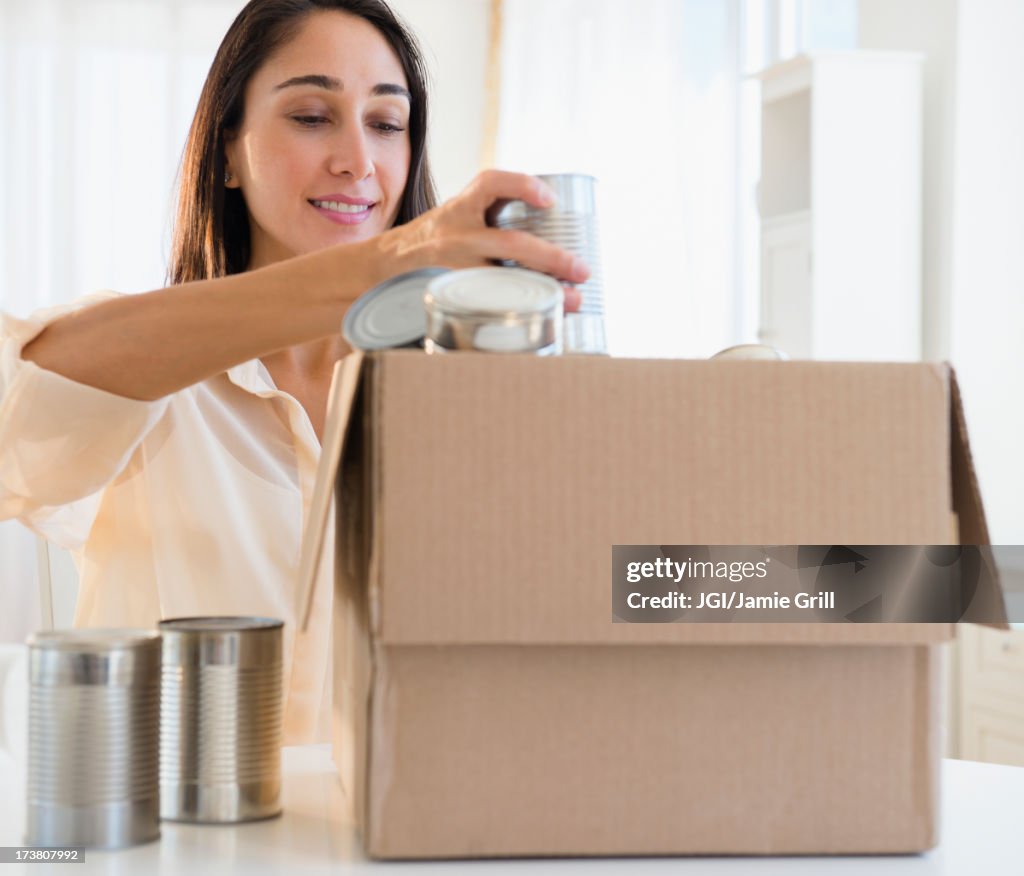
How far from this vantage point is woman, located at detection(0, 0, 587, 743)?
91 cm

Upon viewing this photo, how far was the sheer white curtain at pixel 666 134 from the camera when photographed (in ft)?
12.4

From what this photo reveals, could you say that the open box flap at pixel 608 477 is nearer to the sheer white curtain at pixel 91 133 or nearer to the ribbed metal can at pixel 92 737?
the ribbed metal can at pixel 92 737

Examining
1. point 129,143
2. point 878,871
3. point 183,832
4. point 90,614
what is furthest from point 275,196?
point 129,143

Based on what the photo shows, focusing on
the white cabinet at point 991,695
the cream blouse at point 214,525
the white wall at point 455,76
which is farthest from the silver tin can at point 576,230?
the white wall at point 455,76

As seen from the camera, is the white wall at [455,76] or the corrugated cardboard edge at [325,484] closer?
the corrugated cardboard edge at [325,484]

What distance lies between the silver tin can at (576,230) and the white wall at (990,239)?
2.57 metres

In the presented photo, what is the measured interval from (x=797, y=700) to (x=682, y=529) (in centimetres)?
11

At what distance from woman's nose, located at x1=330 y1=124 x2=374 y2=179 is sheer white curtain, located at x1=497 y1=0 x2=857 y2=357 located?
7.75 ft

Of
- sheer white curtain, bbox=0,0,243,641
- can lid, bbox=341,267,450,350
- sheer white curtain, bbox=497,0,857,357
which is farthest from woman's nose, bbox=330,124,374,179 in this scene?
sheer white curtain, bbox=0,0,243,641

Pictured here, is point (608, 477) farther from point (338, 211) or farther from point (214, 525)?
point (338, 211)

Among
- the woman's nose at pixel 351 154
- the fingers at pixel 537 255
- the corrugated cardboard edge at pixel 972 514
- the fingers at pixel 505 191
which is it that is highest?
the woman's nose at pixel 351 154

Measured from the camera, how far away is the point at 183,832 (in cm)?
65

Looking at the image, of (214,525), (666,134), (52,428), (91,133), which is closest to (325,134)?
(214,525)

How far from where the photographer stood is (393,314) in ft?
2.15
